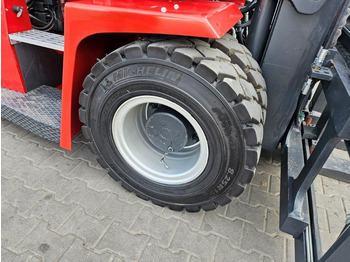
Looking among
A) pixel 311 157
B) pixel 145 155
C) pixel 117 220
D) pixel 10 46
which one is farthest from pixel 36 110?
pixel 311 157

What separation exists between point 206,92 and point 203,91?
0.02 m

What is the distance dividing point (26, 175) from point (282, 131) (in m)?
2.07

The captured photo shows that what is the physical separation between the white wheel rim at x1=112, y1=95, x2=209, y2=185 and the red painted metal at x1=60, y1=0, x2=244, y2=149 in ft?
1.37

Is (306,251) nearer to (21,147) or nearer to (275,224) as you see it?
(275,224)

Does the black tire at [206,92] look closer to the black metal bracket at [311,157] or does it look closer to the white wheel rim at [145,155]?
the white wheel rim at [145,155]

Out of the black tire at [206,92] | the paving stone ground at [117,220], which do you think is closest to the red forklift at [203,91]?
the black tire at [206,92]

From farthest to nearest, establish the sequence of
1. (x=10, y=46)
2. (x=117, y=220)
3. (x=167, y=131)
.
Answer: (x=10, y=46) < (x=117, y=220) < (x=167, y=131)

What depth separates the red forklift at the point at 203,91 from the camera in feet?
4.27

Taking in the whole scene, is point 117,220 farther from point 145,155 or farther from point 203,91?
point 203,91

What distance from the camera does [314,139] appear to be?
200 centimetres

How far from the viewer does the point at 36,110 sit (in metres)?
2.18

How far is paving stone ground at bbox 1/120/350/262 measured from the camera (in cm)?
163

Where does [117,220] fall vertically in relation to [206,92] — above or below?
below

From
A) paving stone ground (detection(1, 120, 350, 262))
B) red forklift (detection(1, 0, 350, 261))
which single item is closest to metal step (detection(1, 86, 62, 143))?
red forklift (detection(1, 0, 350, 261))
